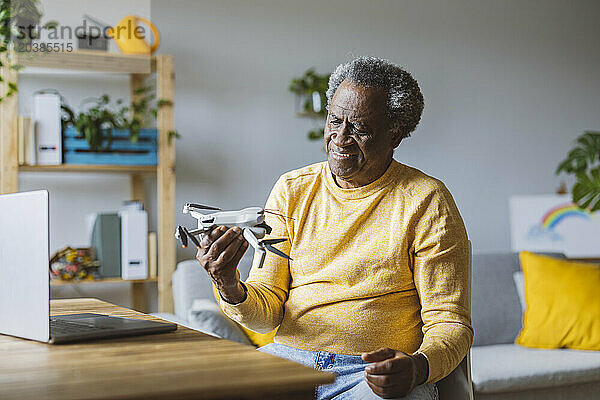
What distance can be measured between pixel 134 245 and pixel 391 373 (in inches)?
75.4

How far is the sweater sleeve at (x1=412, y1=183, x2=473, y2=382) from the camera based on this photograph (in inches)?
57.2

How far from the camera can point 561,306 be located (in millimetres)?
3016

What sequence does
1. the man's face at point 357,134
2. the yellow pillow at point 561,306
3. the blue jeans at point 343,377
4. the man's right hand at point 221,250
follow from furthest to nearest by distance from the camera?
the yellow pillow at point 561,306 → the man's face at point 357,134 → the blue jeans at point 343,377 → the man's right hand at point 221,250

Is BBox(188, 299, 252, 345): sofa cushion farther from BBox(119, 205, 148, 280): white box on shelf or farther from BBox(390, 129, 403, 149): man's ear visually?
BBox(390, 129, 403, 149): man's ear

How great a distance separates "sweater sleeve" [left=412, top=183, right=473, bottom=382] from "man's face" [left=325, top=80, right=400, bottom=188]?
165mm

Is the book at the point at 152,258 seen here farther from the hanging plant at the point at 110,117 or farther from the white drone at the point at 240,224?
the white drone at the point at 240,224

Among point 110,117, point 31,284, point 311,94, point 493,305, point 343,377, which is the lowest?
point 493,305

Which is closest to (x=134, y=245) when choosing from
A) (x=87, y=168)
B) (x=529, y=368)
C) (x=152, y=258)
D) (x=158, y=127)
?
(x=152, y=258)

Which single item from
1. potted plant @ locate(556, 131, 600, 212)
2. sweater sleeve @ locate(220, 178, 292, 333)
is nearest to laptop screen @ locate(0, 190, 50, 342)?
sweater sleeve @ locate(220, 178, 292, 333)

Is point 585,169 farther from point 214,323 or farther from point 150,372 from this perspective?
point 150,372

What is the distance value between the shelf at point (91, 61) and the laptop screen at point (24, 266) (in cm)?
187

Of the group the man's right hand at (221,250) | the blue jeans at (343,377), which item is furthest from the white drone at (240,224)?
the blue jeans at (343,377)

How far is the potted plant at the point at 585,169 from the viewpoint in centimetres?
360

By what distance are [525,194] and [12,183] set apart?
2.86 metres
